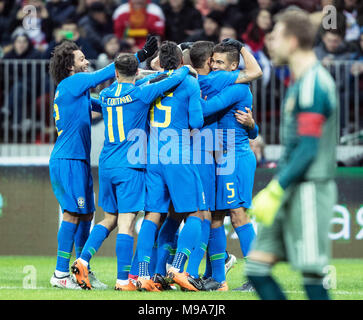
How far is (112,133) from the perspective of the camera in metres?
7.47

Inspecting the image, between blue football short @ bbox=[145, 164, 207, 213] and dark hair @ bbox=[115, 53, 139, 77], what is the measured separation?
89 cm

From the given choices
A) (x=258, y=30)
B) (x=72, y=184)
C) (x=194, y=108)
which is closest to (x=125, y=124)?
(x=194, y=108)

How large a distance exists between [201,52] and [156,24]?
5474 mm

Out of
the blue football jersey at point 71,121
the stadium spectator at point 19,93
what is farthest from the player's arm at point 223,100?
the stadium spectator at point 19,93

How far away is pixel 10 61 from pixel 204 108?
188 inches

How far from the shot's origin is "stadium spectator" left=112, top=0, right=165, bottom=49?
13.0m

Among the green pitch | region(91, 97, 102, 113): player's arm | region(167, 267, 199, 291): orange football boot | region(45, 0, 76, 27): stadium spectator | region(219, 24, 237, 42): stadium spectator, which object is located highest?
region(45, 0, 76, 27): stadium spectator

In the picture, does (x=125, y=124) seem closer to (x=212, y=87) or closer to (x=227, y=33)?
(x=212, y=87)

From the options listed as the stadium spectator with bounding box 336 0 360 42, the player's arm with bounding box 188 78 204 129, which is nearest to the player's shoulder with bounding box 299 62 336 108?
the player's arm with bounding box 188 78 204 129

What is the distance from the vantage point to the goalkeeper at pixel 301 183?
4.51 metres

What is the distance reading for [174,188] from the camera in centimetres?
731

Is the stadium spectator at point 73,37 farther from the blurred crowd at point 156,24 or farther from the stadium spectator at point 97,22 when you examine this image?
the stadium spectator at point 97,22

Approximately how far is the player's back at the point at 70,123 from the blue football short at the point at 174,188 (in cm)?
85

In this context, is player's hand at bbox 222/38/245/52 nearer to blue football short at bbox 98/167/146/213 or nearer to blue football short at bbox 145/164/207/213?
blue football short at bbox 145/164/207/213
